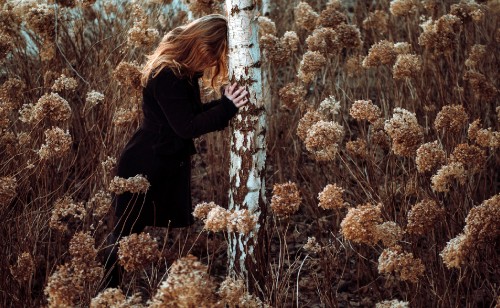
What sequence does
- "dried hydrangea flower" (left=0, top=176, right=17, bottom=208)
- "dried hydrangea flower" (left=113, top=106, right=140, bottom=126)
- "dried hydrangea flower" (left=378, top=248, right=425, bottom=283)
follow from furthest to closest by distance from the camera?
"dried hydrangea flower" (left=113, top=106, right=140, bottom=126), "dried hydrangea flower" (left=0, top=176, right=17, bottom=208), "dried hydrangea flower" (left=378, top=248, right=425, bottom=283)

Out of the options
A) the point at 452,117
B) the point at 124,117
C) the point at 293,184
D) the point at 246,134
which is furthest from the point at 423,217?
the point at 124,117

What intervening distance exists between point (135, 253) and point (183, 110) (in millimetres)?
927

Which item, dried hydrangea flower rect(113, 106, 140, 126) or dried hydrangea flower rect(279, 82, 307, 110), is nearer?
dried hydrangea flower rect(113, 106, 140, 126)

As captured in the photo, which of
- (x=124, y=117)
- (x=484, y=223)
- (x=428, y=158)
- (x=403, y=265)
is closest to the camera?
(x=484, y=223)

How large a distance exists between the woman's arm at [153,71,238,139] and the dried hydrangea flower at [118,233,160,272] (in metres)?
0.78

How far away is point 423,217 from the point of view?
8.93ft

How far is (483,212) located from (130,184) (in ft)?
5.11

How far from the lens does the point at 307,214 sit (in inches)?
180

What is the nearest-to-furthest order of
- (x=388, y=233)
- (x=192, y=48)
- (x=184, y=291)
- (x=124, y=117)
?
(x=184, y=291) < (x=388, y=233) < (x=192, y=48) < (x=124, y=117)

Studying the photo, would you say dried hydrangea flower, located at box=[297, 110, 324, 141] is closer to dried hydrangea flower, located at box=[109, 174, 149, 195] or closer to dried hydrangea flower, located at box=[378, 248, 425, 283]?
dried hydrangea flower, located at box=[109, 174, 149, 195]

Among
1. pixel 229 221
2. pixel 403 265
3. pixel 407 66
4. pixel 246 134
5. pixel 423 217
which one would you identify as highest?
pixel 407 66

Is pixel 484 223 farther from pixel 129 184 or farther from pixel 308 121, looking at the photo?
pixel 129 184

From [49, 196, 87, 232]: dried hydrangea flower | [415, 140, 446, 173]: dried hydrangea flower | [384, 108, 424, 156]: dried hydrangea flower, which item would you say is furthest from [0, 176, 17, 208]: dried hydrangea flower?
[415, 140, 446, 173]: dried hydrangea flower

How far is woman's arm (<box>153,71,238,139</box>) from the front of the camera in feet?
9.91
